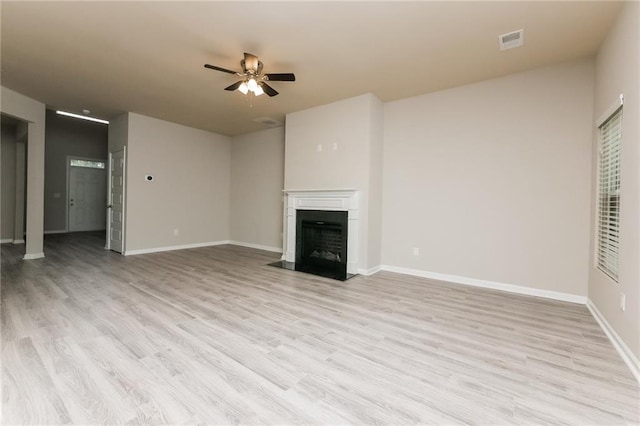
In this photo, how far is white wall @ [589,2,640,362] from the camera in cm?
199

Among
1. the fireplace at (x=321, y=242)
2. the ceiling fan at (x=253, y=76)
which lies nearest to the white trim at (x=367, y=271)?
the fireplace at (x=321, y=242)

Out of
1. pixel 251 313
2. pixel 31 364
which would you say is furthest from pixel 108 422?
pixel 251 313

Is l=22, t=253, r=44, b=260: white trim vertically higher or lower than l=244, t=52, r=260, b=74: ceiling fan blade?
lower

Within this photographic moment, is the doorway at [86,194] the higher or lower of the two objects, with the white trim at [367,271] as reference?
higher

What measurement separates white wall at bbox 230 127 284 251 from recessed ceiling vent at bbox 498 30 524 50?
14.4 ft

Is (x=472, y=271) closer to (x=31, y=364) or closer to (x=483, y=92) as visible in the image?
(x=483, y=92)

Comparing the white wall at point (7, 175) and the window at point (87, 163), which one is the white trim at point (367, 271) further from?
the window at point (87, 163)

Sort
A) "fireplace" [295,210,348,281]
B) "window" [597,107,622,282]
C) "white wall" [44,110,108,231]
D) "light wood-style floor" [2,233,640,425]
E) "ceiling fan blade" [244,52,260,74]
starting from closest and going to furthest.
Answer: "light wood-style floor" [2,233,640,425]
"window" [597,107,622,282]
"ceiling fan blade" [244,52,260,74]
"fireplace" [295,210,348,281]
"white wall" [44,110,108,231]

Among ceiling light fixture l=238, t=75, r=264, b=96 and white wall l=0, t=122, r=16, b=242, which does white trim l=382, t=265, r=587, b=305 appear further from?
white wall l=0, t=122, r=16, b=242

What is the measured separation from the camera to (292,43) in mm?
3025

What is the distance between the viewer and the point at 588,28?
8.79 feet

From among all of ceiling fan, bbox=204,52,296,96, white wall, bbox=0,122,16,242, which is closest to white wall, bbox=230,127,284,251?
ceiling fan, bbox=204,52,296,96

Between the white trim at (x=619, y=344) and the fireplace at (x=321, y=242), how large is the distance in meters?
2.86

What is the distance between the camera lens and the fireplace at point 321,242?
4531mm
